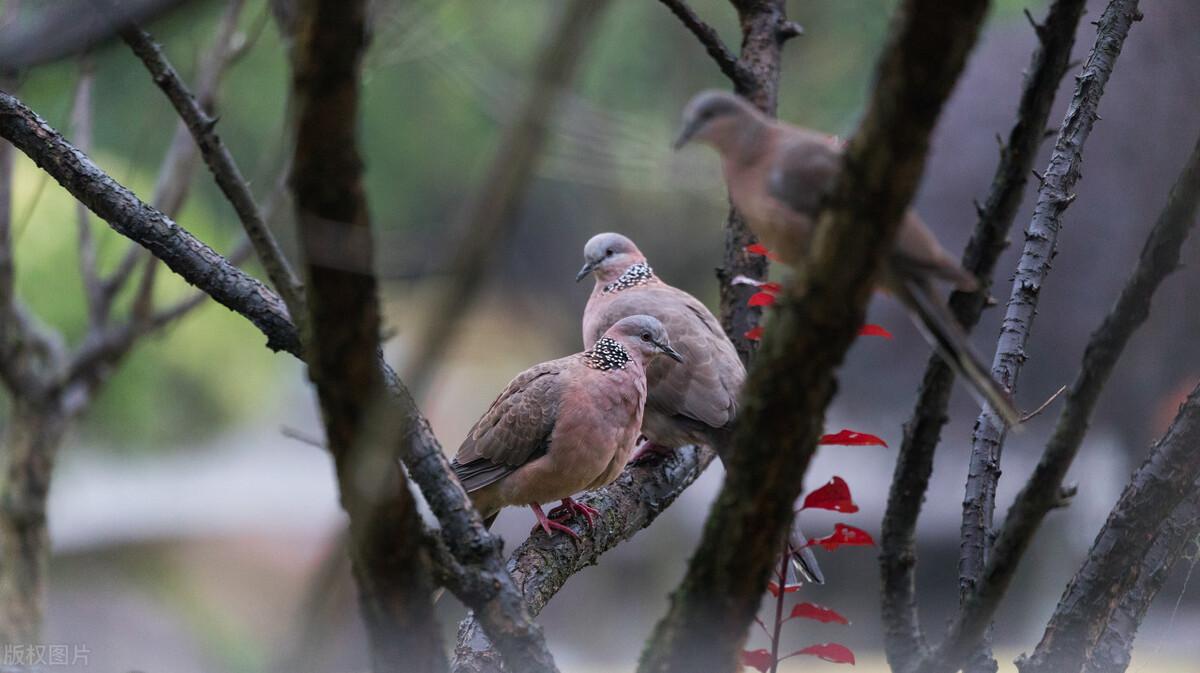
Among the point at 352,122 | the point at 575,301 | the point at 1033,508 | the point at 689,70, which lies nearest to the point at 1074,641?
the point at 1033,508

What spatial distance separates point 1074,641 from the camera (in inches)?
67.7

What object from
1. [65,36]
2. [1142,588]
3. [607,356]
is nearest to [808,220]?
[1142,588]

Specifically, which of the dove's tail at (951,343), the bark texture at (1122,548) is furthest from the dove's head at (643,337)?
the dove's tail at (951,343)

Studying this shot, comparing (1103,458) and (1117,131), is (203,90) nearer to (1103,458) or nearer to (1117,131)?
(1117,131)

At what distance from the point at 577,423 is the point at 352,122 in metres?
1.90

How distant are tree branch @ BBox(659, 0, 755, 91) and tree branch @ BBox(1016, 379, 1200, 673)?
5.20ft

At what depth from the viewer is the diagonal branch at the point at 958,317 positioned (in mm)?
1366

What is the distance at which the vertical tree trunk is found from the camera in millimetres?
3697

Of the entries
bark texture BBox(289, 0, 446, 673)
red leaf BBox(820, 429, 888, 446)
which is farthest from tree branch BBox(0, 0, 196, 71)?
red leaf BBox(820, 429, 888, 446)

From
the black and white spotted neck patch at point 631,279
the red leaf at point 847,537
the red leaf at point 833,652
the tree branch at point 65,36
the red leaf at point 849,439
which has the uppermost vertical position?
the black and white spotted neck patch at point 631,279

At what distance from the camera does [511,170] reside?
2.47 feet

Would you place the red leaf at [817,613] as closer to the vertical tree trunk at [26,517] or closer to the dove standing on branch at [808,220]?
the dove standing on branch at [808,220]

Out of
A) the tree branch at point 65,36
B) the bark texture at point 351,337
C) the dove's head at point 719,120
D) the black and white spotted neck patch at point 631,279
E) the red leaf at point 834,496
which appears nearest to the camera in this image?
the bark texture at point 351,337

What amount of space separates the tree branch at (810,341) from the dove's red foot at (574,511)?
4.93 ft
